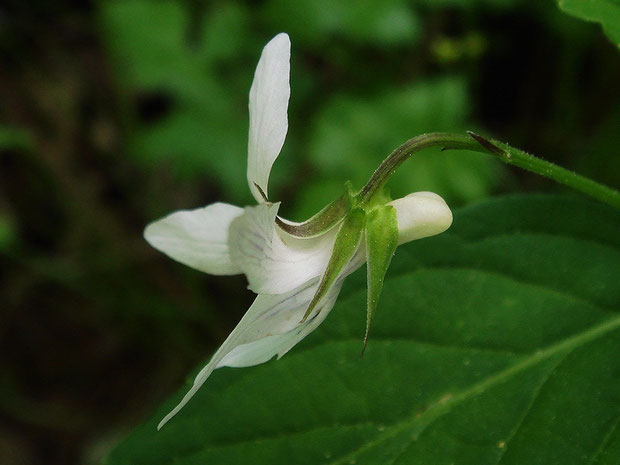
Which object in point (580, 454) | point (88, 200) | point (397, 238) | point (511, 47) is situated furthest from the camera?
point (88, 200)

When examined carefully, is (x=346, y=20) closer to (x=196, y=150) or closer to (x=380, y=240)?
(x=196, y=150)

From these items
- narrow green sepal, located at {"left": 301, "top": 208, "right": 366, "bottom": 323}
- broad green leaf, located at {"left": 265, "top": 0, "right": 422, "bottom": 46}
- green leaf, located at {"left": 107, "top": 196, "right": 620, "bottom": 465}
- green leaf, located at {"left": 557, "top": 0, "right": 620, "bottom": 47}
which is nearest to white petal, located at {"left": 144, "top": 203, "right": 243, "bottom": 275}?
narrow green sepal, located at {"left": 301, "top": 208, "right": 366, "bottom": 323}

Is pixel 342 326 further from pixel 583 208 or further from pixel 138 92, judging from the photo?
pixel 138 92

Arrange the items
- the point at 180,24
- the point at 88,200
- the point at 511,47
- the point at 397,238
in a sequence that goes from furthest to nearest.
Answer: the point at 88,200, the point at 180,24, the point at 511,47, the point at 397,238

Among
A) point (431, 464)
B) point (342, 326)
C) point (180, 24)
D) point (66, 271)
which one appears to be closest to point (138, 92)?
point (180, 24)

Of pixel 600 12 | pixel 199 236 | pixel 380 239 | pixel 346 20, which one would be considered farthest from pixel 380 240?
pixel 346 20

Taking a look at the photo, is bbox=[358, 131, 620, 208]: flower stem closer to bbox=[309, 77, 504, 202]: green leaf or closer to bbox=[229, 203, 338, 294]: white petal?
bbox=[229, 203, 338, 294]: white petal
